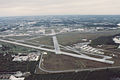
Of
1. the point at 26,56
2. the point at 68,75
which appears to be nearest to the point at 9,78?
the point at 68,75

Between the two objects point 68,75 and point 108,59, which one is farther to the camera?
point 108,59

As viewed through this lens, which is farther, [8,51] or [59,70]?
[8,51]

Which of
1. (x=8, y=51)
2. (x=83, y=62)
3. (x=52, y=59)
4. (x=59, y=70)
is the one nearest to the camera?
(x=59, y=70)

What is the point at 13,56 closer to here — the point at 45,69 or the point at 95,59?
the point at 45,69

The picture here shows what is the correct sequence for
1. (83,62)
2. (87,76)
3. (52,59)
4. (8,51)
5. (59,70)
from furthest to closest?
(8,51)
(52,59)
(83,62)
(59,70)
(87,76)

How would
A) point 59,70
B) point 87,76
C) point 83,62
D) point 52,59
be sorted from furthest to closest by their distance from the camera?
point 52,59 → point 83,62 → point 59,70 → point 87,76

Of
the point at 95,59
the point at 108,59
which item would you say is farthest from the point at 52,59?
the point at 108,59

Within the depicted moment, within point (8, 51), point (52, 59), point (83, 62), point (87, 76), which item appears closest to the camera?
point (87, 76)

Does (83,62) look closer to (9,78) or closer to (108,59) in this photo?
(108,59)
